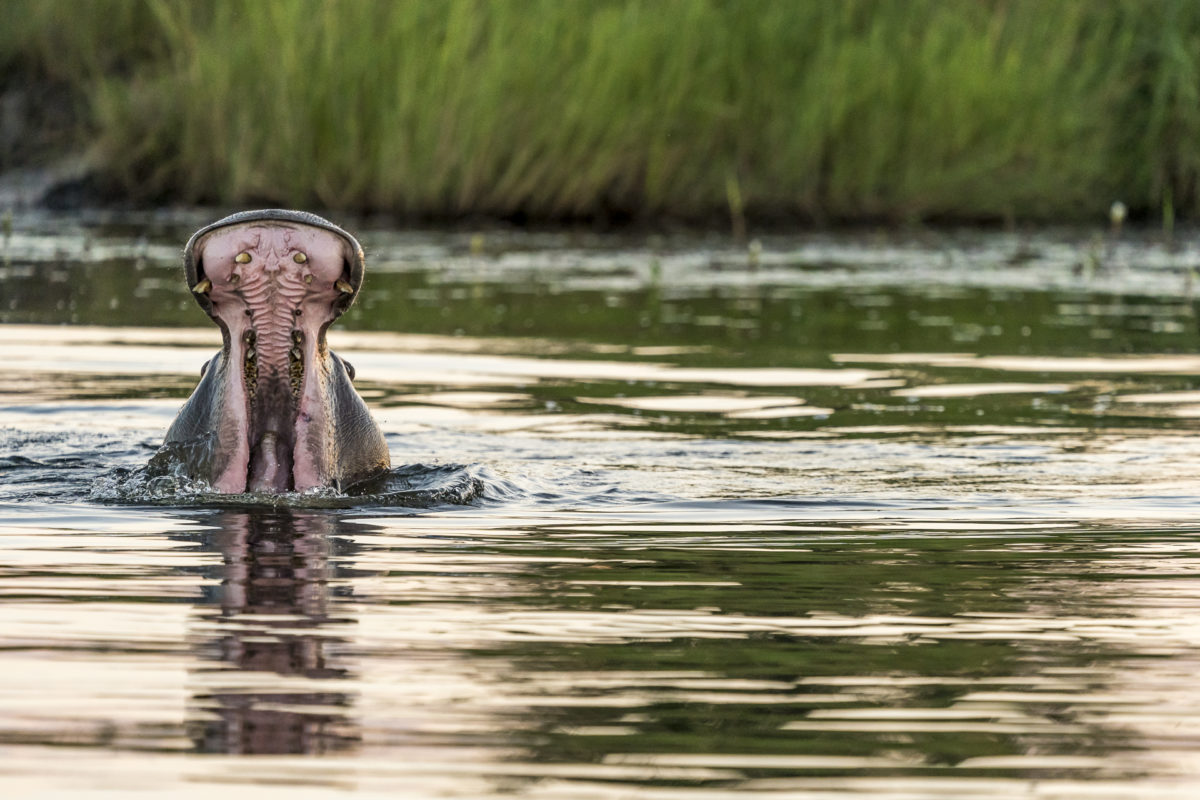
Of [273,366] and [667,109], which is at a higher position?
[667,109]

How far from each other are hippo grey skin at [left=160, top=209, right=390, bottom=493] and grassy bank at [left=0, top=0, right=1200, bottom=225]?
31.1 feet

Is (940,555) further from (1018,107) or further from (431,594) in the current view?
(1018,107)

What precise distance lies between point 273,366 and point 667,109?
10278 millimetres

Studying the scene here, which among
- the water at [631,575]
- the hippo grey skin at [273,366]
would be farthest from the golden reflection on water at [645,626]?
the hippo grey skin at [273,366]

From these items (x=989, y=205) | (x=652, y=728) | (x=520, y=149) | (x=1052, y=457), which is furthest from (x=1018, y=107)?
(x=652, y=728)

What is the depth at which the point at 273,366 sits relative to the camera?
15.2 feet

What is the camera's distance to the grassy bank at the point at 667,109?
14.5 m

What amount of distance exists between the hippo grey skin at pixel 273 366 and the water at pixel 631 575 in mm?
97

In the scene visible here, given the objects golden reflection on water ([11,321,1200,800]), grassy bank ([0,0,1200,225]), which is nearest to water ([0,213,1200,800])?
golden reflection on water ([11,321,1200,800])

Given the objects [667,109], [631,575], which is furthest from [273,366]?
[667,109]

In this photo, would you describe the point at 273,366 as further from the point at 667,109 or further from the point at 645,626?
the point at 667,109

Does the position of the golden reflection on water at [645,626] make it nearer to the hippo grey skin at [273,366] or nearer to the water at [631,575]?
the water at [631,575]

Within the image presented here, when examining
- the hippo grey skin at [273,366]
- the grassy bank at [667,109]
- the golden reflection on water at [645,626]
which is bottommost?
the golden reflection on water at [645,626]

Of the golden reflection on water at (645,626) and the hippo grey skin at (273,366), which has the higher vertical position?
the hippo grey skin at (273,366)
